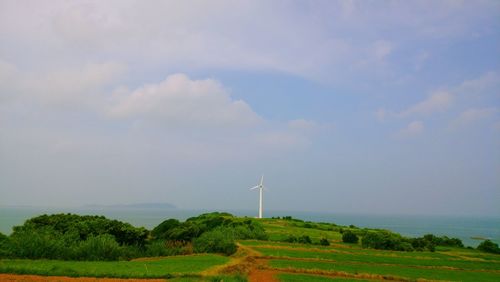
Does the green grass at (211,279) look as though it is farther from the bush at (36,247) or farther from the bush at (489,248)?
the bush at (489,248)

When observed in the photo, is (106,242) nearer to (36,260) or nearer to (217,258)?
(36,260)

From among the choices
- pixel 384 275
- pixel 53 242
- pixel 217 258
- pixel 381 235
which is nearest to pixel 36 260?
pixel 53 242

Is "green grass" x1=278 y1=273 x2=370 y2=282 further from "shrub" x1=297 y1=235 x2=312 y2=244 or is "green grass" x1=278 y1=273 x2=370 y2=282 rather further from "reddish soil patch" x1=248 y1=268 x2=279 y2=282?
"shrub" x1=297 y1=235 x2=312 y2=244

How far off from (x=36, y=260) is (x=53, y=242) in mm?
2443

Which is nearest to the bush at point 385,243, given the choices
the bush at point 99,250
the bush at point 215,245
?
the bush at point 215,245

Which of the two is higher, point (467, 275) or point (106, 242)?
point (106, 242)

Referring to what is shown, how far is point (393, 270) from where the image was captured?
3036cm

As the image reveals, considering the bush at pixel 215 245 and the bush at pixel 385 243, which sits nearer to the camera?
the bush at pixel 215 245

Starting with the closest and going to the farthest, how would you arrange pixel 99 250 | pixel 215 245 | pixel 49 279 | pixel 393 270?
pixel 49 279
pixel 99 250
pixel 393 270
pixel 215 245

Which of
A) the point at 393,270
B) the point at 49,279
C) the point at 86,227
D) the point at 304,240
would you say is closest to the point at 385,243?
the point at 304,240

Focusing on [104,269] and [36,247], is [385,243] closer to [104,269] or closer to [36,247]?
[104,269]

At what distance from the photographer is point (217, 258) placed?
3117 centimetres

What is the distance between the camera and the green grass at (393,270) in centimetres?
2883

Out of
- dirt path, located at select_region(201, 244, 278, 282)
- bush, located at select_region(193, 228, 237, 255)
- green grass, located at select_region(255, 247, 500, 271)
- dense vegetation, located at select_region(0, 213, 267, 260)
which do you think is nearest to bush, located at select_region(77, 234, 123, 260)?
dense vegetation, located at select_region(0, 213, 267, 260)
